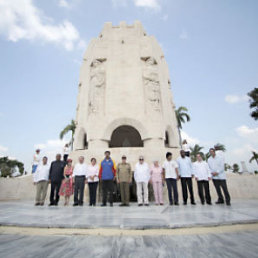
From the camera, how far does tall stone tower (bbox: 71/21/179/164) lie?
1191 centimetres

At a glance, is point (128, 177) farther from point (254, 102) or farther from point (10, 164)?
point (10, 164)

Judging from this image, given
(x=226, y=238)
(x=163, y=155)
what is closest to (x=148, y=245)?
(x=226, y=238)

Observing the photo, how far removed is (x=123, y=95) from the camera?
12781 millimetres

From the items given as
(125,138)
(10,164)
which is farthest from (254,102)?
(10,164)

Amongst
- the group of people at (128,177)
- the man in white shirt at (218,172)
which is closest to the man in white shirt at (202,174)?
the group of people at (128,177)

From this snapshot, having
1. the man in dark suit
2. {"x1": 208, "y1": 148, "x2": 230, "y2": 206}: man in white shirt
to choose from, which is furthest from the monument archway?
{"x1": 208, "y1": 148, "x2": 230, "y2": 206}: man in white shirt

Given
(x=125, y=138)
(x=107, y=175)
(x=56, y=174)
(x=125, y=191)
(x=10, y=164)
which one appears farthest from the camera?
(x=10, y=164)

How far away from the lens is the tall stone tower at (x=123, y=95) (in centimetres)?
1191

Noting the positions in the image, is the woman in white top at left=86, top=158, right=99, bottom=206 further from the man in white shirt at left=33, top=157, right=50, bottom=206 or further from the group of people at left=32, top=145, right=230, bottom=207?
the man in white shirt at left=33, top=157, right=50, bottom=206

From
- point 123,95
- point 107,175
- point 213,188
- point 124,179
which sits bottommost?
point 213,188

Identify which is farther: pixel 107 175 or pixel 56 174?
pixel 56 174

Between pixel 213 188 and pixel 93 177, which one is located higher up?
pixel 93 177

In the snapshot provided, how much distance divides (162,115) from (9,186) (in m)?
11.2

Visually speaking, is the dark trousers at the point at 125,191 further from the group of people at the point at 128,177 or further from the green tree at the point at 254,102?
the green tree at the point at 254,102
